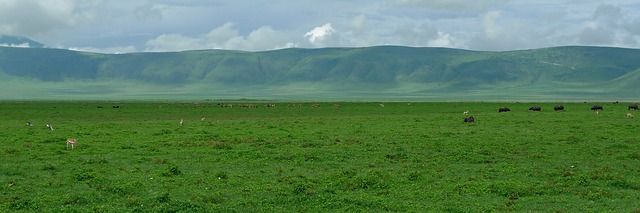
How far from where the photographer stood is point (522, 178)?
17297 millimetres

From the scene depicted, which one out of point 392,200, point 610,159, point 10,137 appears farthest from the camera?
point 10,137

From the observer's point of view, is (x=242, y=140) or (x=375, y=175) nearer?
(x=375, y=175)

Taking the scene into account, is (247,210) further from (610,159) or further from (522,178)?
(610,159)

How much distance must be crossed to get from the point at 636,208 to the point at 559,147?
11.0 m

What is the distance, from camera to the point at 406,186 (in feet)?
52.6

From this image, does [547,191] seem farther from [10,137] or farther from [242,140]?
[10,137]

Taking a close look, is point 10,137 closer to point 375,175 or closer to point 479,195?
point 375,175

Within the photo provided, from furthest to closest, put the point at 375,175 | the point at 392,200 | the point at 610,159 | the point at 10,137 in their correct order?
the point at 10,137 < the point at 610,159 < the point at 375,175 < the point at 392,200

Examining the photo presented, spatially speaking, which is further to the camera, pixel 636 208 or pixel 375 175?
pixel 375 175

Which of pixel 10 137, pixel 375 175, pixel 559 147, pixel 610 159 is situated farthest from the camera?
pixel 10 137

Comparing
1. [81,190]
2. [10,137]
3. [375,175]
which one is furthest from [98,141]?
[375,175]

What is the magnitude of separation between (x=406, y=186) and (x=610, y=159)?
894 centimetres

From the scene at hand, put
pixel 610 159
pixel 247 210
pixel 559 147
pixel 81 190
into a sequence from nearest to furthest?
pixel 247 210, pixel 81 190, pixel 610 159, pixel 559 147

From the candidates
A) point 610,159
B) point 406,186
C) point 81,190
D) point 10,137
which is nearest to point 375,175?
point 406,186
